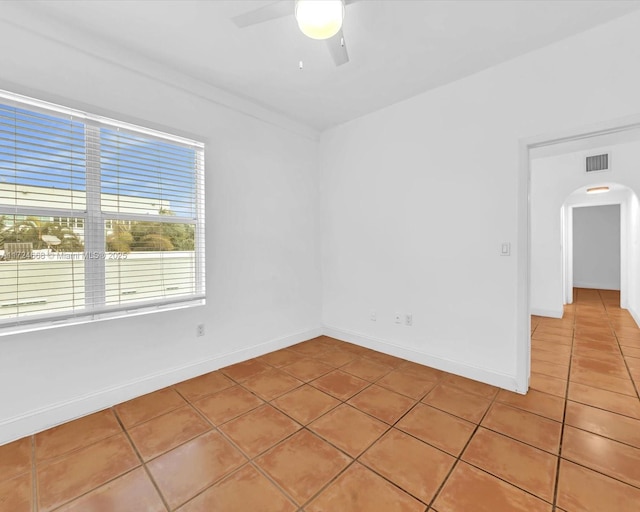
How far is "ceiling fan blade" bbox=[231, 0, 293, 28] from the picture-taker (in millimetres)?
1531

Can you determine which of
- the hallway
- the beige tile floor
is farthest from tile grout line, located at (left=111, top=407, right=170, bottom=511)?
the hallway

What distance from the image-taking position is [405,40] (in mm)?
2252

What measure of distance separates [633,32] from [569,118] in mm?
579

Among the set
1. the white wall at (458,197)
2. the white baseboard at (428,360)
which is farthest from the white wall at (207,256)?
the white wall at (458,197)

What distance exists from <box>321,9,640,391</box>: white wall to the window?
1.86m

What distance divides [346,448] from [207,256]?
208 centimetres

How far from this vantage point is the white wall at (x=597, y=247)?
27.1 feet

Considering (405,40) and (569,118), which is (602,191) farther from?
(405,40)

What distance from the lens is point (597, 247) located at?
8.48 meters

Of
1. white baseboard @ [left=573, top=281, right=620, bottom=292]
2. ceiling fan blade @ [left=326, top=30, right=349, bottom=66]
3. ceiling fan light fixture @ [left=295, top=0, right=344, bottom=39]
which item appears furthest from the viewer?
white baseboard @ [left=573, top=281, right=620, bottom=292]

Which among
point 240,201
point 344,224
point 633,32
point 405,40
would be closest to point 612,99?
point 633,32

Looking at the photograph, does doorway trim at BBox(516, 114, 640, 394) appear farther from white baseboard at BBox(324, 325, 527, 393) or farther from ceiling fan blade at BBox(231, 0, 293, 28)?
ceiling fan blade at BBox(231, 0, 293, 28)

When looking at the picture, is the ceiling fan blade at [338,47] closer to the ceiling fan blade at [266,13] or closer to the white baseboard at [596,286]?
the ceiling fan blade at [266,13]

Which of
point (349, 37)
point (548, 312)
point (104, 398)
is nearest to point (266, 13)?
point (349, 37)
